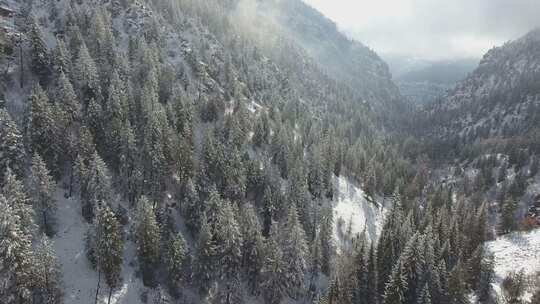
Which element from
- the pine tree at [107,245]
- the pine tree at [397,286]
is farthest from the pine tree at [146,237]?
the pine tree at [397,286]

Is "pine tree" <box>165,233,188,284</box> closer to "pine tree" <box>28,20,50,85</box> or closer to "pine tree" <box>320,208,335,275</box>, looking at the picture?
"pine tree" <box>320,208,335,275</box>

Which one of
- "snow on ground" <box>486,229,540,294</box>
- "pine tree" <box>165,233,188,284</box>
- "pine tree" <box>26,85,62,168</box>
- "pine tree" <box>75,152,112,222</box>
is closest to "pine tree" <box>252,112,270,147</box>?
"pine tree" <box>165,233,188,284</box>

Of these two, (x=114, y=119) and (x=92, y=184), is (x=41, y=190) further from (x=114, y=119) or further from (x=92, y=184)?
(x=114, y=119)

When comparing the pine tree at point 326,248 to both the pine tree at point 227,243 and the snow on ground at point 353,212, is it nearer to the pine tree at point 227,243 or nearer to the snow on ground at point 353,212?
the snow on ground at point 353,212

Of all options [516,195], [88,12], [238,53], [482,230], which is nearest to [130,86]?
[88,12]

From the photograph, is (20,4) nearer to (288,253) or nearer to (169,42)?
(169,42)

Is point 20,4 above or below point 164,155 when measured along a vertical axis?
above

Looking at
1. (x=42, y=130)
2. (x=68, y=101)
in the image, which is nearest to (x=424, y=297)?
(x=42, y=130)
